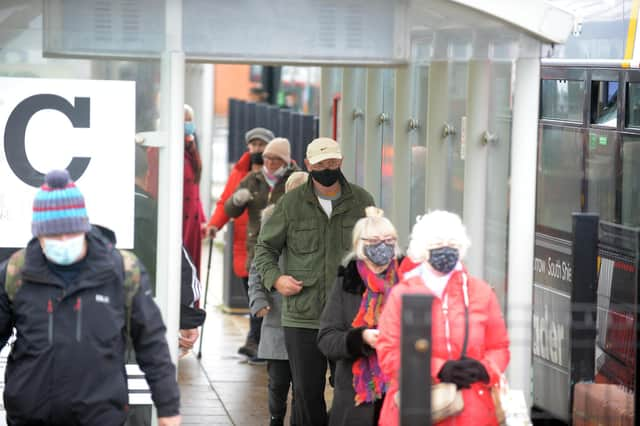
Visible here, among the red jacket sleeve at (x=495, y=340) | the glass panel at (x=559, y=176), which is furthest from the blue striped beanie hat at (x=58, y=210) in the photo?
the glass panel at (x=559, y=176)

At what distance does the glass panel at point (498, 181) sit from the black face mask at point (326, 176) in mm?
858

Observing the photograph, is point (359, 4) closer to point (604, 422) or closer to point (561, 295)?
point (604, 422)

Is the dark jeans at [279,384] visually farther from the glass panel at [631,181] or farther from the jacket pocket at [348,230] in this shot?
the glass panel at [631,181]

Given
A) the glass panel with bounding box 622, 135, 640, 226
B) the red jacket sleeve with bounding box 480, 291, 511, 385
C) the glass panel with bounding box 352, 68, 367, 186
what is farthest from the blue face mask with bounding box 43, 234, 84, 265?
the glass panel with bounding box 352, 68, 367, 186

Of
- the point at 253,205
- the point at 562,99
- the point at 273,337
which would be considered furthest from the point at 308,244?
the point at 253,205

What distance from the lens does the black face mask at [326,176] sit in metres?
7.22

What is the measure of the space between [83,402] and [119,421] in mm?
195

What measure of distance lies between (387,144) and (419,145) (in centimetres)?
110

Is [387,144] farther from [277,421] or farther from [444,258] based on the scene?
[444,258]

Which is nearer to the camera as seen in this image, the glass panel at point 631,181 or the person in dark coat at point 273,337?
the person in dark coat at point 273,337

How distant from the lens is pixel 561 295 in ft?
29.0

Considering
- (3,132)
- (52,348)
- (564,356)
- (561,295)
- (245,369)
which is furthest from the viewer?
(245,369)

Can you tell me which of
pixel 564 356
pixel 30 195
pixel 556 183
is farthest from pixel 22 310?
pixel 556 183

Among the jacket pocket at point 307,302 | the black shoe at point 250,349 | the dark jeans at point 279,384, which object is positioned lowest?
the black shoe at point 250,349
